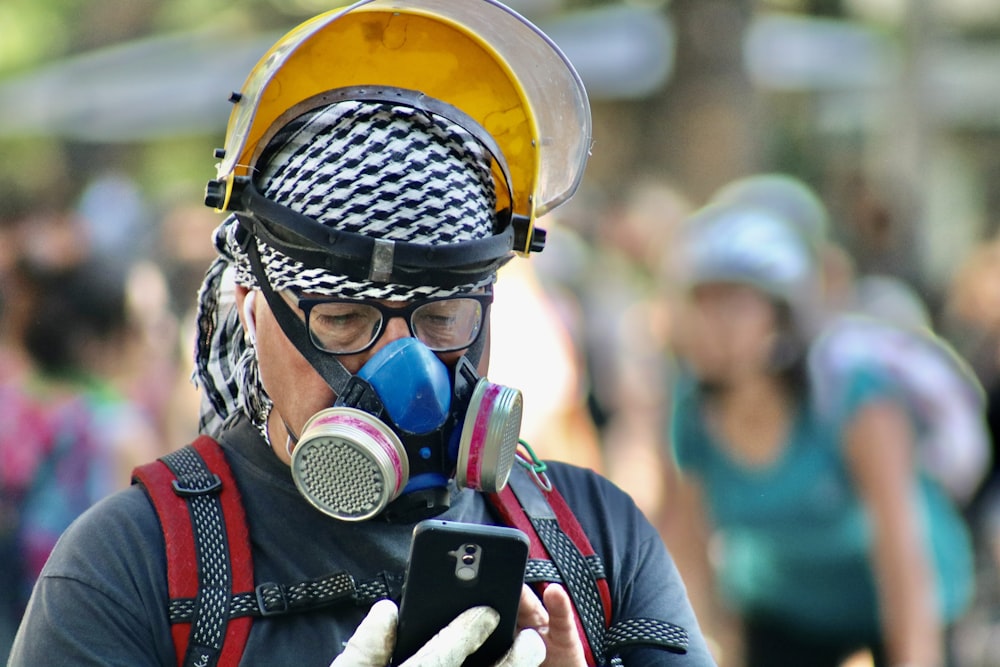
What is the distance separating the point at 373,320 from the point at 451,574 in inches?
18.7

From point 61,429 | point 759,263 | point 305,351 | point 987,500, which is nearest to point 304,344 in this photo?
point 305,351

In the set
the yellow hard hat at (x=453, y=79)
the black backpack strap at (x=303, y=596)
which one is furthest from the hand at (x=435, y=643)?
the yellow hard hat at (x=453, y=79)

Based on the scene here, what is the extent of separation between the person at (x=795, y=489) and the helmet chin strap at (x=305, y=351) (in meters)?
2.73

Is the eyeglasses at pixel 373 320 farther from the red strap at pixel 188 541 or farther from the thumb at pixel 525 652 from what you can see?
the thumb at pixel 525 652

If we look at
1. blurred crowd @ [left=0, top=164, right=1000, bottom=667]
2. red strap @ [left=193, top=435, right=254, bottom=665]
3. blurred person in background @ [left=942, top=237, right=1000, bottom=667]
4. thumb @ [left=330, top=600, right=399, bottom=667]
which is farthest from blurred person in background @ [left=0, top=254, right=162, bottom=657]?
blurred person in background @ [left=942, top=237, right=1000, bottom=667]

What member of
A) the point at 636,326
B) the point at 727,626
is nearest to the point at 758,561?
the point at 727,626

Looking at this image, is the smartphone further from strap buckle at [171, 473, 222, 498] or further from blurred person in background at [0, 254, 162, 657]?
blurred person in background at [0, 254, 162, 657]

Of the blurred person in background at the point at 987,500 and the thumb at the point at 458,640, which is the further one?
the blurred person in background at the point at 987,500

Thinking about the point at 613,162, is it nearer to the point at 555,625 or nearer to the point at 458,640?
the point at 555,625

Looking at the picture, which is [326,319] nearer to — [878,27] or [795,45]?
[795,45]

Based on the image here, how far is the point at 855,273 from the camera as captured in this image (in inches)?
360

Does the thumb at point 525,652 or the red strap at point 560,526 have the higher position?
the red strap at point 560,526

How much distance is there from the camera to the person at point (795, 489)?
4.63 metres

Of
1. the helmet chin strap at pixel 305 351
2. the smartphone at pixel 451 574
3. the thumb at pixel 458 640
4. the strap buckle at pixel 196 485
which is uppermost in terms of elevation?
the helmet chin strap at pixel 305 351
